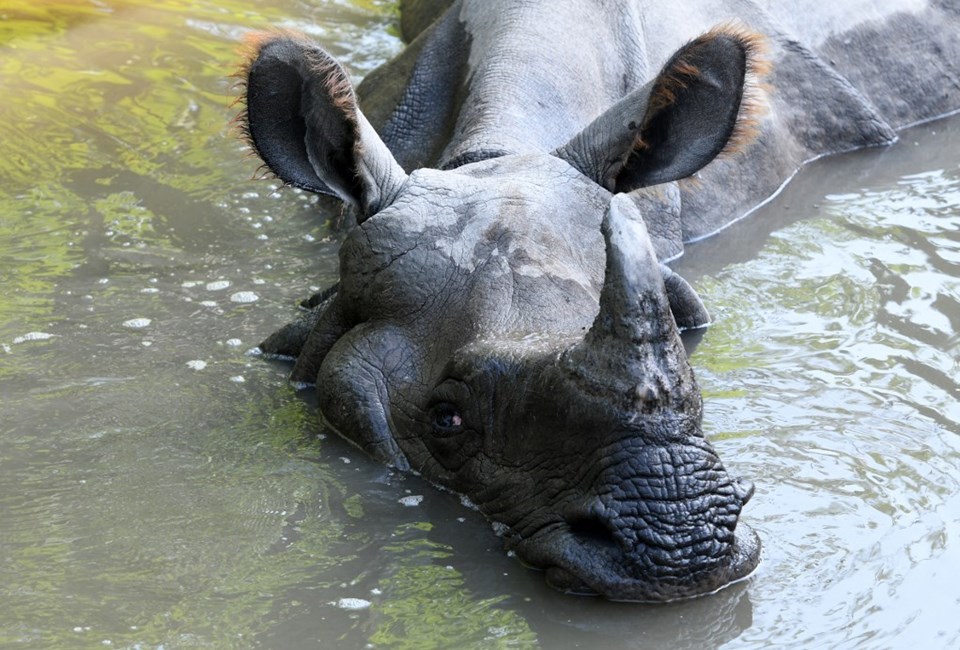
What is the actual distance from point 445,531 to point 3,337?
2475 mm

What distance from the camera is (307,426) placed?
5.70 meters

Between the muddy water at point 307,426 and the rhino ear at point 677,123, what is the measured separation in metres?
0.93

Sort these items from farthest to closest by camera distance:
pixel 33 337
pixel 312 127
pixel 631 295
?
pixel 33 337 < pixel 312 127 < pixel 631 295

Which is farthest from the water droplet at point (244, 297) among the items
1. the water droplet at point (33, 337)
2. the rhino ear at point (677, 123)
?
the rhino ear at point (677, 123)

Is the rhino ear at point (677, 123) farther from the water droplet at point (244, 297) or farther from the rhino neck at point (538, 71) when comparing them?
the water droplet at point (244, 297)

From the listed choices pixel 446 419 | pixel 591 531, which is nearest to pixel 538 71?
pixel 446 419

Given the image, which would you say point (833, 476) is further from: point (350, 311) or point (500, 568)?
point (350, 311)

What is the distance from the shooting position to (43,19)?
10758 mm

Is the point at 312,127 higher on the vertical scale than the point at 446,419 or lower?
higher

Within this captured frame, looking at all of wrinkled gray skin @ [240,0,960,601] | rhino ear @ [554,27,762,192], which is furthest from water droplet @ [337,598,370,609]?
rhino ear @ [554,27,762,192]

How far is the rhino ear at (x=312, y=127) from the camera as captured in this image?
539 cm

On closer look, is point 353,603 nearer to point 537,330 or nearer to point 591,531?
point 591,531

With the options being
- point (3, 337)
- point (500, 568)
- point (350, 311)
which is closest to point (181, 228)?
point (3, 337)

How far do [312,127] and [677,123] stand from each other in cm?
141
